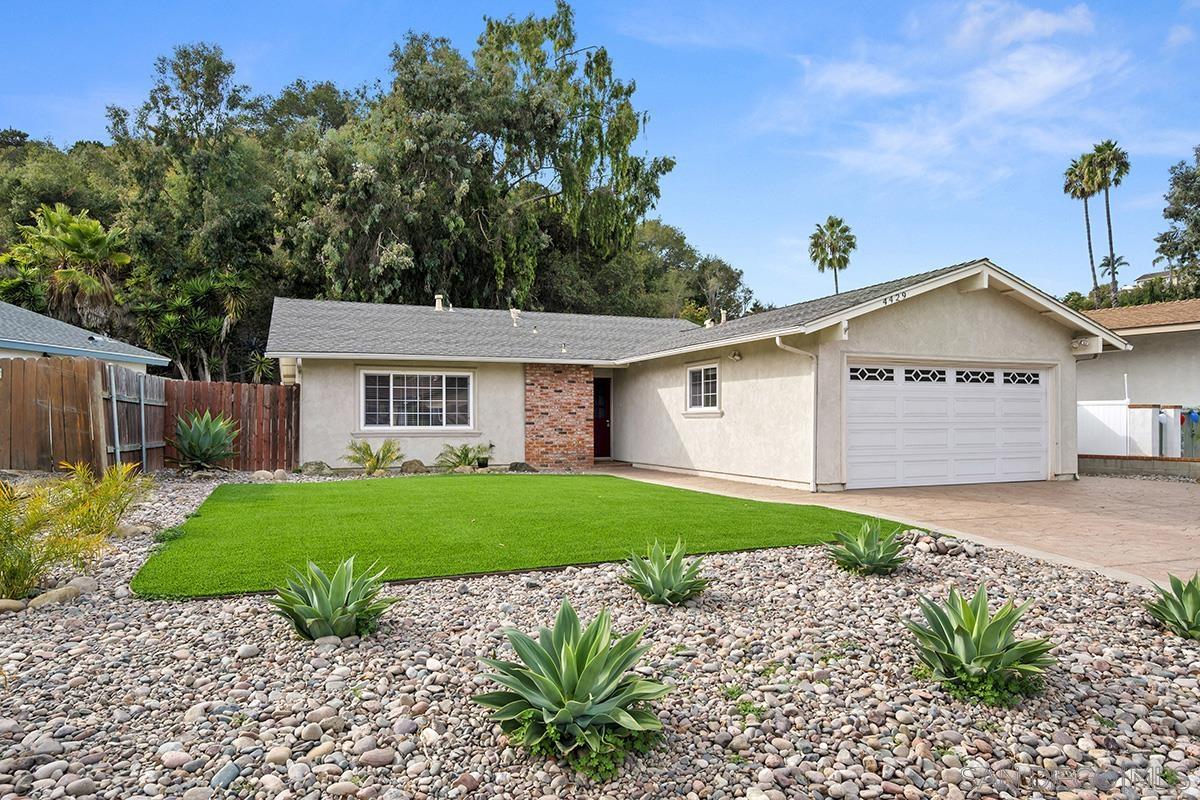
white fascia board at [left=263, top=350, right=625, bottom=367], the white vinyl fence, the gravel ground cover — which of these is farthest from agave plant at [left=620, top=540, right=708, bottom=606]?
the white vinyl fence

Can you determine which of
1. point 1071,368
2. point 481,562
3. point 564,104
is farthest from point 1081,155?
point 481,562

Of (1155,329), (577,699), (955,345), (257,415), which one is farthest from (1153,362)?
(257,415)

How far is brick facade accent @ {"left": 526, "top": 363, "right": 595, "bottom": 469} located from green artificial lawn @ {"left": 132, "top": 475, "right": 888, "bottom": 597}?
5.04 m

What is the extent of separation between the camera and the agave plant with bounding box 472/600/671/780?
3.15 meters

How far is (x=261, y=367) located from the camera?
25.5m

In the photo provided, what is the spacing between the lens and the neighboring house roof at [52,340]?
15234 millimetres

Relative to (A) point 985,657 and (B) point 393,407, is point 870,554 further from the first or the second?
(B) point 393,407

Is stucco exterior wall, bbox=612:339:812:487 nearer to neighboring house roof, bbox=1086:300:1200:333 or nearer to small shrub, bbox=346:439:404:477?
small shrub, bbox=346:439:404:477

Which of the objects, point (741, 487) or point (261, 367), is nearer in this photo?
point (741, 487)

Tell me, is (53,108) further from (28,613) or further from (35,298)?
(28,613)

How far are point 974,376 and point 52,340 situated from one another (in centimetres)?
1906

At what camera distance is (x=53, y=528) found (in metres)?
5.73

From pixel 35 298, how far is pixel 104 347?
8.53 meters

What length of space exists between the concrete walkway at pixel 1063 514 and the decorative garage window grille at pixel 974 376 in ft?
6.13
